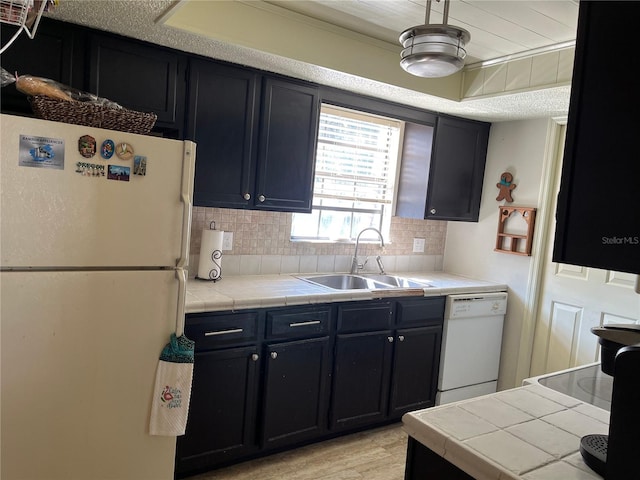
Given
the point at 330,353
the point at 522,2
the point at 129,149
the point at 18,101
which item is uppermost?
the point at 522,2

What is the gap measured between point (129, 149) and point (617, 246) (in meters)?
1.62

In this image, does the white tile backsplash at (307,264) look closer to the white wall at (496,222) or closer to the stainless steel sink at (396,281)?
the stainless steel sink at (396,281)

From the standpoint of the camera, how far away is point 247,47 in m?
2.23

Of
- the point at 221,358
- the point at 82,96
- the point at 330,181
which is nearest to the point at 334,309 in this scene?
the point at 221,358

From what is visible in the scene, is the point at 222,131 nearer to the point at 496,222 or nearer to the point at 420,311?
the point at 420,311

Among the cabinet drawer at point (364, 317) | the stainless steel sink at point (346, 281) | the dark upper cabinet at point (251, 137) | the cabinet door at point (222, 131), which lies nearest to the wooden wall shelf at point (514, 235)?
the stainless steel sink at point (346, 281)

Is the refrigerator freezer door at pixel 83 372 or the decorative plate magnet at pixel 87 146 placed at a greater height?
the decorative plate magnet at pixel 87 146

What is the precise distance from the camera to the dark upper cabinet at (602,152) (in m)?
0.70

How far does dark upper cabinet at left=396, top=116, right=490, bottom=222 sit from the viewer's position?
3.40m

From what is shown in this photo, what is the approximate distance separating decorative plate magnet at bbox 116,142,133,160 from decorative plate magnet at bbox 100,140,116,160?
19 mm

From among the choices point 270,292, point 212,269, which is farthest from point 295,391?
point 212,269

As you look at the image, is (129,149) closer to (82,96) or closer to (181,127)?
(82,96)

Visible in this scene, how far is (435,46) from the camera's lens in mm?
1806

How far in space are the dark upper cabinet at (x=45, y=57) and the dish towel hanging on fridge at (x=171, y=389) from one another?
1.24 metres
